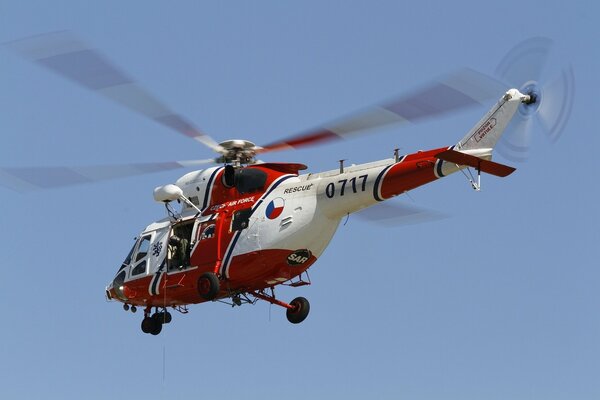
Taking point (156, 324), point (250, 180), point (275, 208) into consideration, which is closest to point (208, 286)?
point (275, 208)

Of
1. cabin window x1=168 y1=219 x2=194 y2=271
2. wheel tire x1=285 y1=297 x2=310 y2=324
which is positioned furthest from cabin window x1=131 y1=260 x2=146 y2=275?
wheel tire x1=285 y1=297 x2=310 y2=324

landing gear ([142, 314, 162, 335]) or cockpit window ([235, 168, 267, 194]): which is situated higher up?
cockpit window ([235, 168, 267, 194])

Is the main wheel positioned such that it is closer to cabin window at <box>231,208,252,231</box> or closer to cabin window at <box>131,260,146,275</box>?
cabin window at <box>131,260,146,275</box>

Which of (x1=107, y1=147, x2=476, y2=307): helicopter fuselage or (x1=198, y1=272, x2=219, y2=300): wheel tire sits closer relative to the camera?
(x1=107, y1=147, x2=476, y2=307): helicopter fuselage

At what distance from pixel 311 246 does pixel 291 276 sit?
2.91ft

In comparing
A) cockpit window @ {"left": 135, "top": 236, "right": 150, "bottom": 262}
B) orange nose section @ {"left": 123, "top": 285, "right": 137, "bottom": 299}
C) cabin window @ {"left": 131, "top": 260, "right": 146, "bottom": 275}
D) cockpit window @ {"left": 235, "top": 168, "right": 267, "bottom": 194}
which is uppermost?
cockpit window @ {"left": 235, "top": 168, "right": 267, "bottom": 194}

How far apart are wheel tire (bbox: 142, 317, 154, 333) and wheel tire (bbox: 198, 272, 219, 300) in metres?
2.96

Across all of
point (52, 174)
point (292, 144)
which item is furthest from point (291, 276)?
point (52, 174)

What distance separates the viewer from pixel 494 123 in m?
24.5

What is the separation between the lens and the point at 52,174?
2680cm

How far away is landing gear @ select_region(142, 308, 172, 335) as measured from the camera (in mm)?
29406

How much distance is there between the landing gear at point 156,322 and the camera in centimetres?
2941

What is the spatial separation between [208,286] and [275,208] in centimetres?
211

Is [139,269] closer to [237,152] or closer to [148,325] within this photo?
[148,325]
